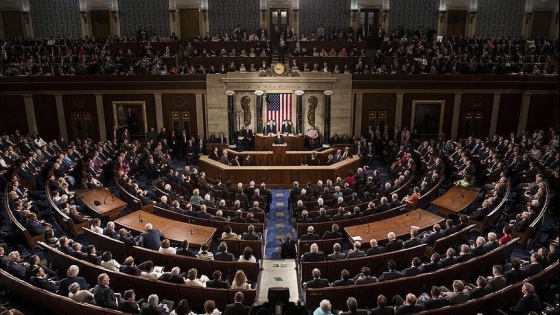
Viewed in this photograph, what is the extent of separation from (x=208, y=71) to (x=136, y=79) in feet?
10.3

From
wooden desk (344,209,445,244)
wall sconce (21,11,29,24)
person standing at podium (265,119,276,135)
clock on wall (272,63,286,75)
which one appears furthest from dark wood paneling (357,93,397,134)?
wall sconce (21,11,29,24)

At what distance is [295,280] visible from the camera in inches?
307

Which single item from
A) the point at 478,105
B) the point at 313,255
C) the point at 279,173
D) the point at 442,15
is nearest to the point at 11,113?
the point at 279,173

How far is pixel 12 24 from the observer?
25.4 m

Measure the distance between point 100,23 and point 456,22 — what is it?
18.9 meters

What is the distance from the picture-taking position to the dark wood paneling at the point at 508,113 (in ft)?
70.3

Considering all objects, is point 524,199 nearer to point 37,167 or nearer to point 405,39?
point 405,39

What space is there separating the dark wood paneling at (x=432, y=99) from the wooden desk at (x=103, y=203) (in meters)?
13.5

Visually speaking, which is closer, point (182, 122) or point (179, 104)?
point (179, 104)

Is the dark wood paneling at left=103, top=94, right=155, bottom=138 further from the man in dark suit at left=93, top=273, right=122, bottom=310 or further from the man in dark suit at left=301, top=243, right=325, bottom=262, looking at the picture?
the man in dark suit at left=93, top=273, right=122, bottom=310

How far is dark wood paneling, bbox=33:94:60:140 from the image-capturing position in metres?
21.2

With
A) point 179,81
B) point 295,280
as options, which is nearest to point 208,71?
point 179,81

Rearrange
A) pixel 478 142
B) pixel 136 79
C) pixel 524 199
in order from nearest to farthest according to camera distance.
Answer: pixel 524 199
pixel 478 142
pixel 136 79

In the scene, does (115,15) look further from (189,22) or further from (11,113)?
(11,113)
